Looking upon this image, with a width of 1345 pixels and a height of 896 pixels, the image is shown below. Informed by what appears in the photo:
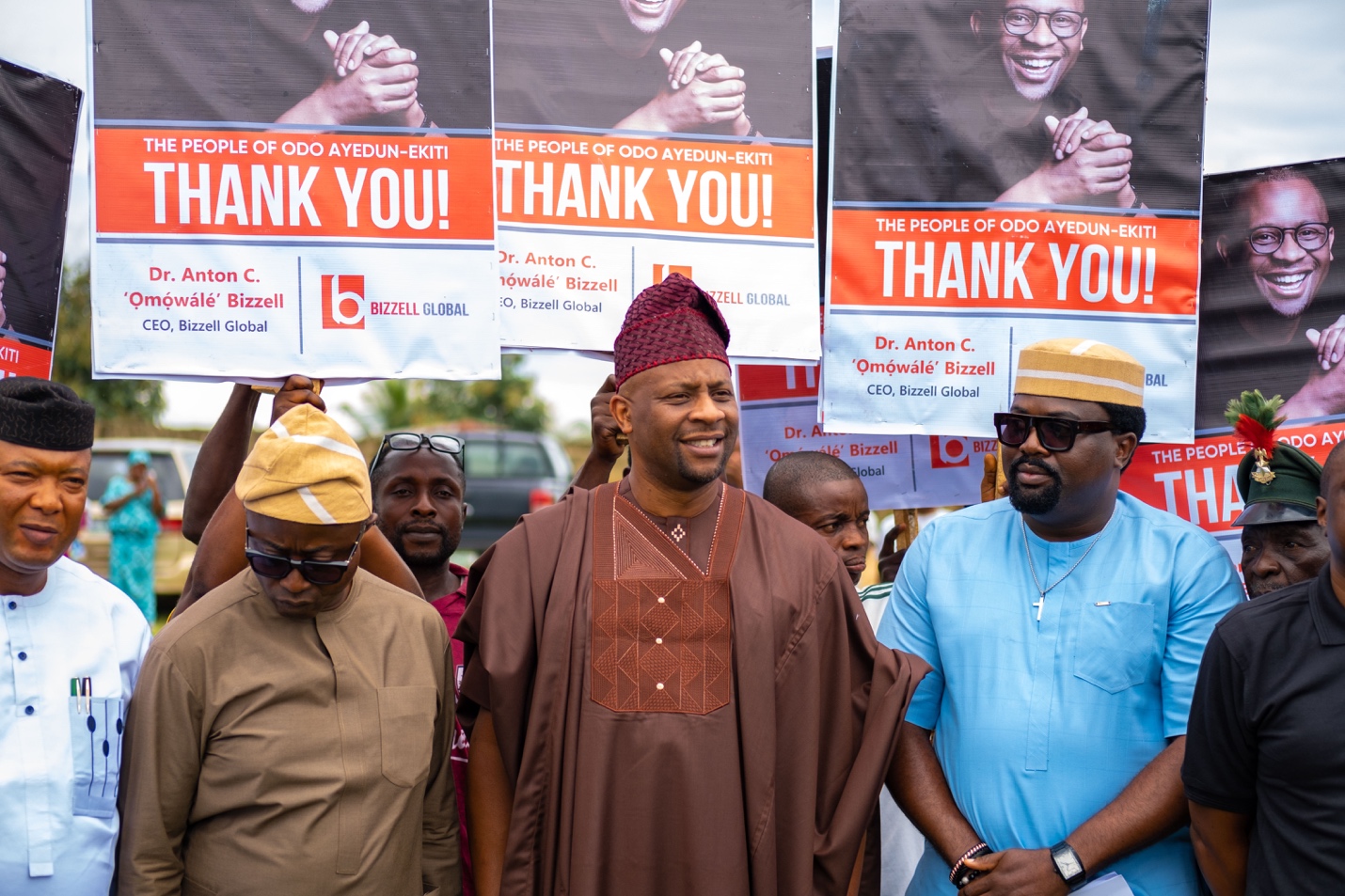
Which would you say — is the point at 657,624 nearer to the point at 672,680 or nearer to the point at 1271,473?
the point at 672,680

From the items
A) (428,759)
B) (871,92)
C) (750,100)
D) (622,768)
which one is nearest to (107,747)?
(428,759)

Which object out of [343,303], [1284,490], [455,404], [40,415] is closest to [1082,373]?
[1284,490]

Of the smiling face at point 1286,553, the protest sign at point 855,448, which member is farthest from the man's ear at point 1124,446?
the protest sign at point 855,448

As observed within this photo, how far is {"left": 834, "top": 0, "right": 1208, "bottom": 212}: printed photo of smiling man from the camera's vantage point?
13.9 feet

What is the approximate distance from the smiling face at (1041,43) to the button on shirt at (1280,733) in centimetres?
216

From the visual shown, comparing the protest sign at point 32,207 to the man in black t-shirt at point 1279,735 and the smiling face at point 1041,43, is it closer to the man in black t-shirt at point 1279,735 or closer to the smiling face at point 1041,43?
the smiling face at point 1041,43

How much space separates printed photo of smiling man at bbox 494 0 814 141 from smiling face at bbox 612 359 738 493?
138 cm

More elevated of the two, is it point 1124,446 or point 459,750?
point 1124,446

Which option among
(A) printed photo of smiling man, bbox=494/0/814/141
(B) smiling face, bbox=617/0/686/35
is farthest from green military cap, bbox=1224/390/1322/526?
(B) smiling face, bbox=617/0/686/35

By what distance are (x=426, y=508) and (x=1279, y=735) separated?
2.43 m

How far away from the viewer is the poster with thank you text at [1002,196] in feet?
13.9

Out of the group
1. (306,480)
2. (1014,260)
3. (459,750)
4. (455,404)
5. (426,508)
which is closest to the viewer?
(306,480)

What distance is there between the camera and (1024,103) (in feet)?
14.0

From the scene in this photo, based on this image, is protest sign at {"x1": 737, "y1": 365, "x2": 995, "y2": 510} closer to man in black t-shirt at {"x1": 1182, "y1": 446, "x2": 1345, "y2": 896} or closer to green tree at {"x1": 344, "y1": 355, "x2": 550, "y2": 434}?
man in black t-shirt at {"x1": 1182, "y1": 446, "x2": 1345, "y2": 896}
